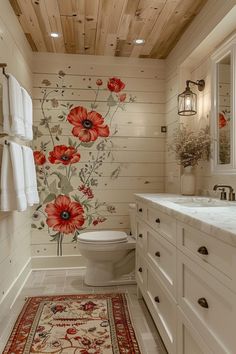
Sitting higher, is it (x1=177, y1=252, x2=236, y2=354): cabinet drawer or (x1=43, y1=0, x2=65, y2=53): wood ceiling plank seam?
(x1=43, y1=0, x2=65, y2=53): wood ceiling plank seam

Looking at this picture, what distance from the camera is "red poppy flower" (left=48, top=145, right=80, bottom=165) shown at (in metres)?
3.28

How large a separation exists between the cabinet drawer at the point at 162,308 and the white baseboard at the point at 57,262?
1362 millimetres

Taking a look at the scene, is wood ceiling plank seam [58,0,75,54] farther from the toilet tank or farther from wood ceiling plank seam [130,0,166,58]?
the toilet tank

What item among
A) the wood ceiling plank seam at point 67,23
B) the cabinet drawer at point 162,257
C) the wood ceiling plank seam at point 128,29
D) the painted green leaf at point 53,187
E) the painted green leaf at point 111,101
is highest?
the wood ceiling plank seam at point 67,23

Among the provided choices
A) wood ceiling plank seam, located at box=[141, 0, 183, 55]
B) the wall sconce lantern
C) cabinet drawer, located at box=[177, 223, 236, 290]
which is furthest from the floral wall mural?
cabinet drawer, located at box=[177, 223, 236, 290]

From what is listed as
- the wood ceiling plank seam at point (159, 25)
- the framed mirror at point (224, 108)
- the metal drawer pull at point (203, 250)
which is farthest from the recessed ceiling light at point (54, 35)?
the metal drawer pull at point (203, 250)

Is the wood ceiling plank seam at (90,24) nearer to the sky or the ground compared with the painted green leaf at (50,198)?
nearer to the sky

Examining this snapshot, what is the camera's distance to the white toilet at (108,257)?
8.73ft

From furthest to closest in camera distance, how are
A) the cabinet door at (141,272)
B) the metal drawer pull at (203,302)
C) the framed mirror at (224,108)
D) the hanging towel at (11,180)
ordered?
the cabinet door at (141,272)
the framed mirror at (224,108)
the hanging towel at (11,180)
the metal drawer pull at (203,302)

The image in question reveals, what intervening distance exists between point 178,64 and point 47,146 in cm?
161

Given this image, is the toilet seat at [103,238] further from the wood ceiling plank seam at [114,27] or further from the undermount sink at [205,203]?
the wood ceiling plank seam at [114,27]

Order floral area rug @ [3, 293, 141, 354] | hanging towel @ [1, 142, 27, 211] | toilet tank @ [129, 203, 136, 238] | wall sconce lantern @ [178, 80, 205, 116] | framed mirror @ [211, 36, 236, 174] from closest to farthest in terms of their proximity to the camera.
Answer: floral area rug @ [3, 293, 141, 354] < hanging towel @ [1, 142, 27, 211] < framed mirror @ [211, 36, 236, 174] < wall sconce lantern @ [178, 80, 205, 116] < toilet tank @ [129, 203, 136, 238]

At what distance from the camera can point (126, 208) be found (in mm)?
3389

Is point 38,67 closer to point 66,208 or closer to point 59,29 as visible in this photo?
point 59,29
